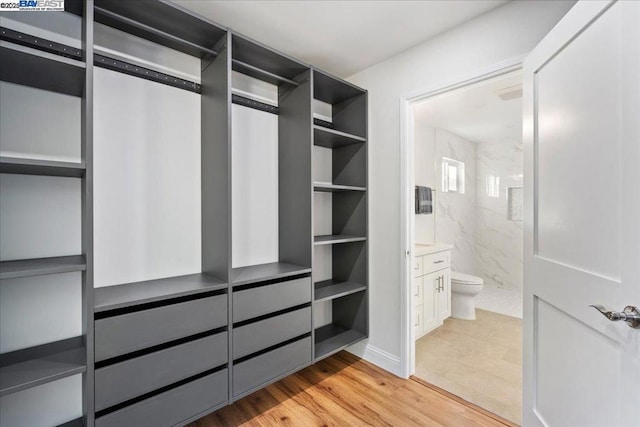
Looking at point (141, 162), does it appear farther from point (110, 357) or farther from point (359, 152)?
point (359, 152)

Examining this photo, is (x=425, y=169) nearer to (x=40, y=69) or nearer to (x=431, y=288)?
(x=431, y=288)

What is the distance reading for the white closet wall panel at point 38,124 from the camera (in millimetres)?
1349

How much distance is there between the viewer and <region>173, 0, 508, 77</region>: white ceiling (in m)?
1.80

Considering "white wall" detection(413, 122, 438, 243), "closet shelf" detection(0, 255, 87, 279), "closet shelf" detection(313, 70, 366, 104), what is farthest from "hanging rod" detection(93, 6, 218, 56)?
"white wall" detection(413, 122, 438, 243)

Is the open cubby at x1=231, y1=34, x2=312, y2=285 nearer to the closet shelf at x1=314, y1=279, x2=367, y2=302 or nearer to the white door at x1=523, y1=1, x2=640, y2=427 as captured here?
the closet shelf at x1=314, y1=279, x2=367, y2=302

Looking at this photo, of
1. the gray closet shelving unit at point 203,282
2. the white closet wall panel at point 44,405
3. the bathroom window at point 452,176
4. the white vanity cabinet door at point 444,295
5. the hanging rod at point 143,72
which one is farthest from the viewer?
the bathroom window at point 452,176

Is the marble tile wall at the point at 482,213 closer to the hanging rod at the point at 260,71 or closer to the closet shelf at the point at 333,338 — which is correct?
the closet shelf at the point at 333,338

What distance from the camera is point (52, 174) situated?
1.42m

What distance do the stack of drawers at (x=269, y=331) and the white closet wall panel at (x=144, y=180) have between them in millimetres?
464

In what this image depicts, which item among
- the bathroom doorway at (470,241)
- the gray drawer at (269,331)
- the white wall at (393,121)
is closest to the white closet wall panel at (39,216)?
the gray drawer at (269,331)

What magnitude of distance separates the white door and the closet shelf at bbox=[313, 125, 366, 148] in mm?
1205

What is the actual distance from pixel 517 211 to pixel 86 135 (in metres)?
5.67

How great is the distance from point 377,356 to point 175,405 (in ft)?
5.26

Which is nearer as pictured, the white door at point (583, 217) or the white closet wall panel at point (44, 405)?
the white door at point (583, 217)
